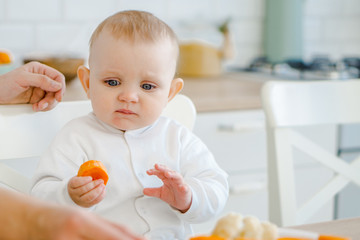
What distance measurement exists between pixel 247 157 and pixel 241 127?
14cm

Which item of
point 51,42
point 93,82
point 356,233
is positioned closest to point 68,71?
point 51,42

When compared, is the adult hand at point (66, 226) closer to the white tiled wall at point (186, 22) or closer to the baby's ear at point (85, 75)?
the baby's ear at point (85, 75)

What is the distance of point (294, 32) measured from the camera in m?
2.52

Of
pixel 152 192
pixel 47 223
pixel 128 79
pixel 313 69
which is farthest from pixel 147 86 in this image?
pixel 313 69

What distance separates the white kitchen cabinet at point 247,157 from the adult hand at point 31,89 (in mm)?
800

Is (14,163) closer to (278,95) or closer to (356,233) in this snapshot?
(278,95)

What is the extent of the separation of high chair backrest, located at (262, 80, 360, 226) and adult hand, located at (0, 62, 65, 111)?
1.58ft

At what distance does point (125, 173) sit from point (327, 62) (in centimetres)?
159

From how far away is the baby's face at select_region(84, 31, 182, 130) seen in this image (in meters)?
0.95

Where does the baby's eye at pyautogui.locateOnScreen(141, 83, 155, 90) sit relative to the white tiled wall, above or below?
above

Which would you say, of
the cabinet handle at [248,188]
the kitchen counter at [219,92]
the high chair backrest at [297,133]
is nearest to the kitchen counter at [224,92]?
the kitchen counter at [219,92]

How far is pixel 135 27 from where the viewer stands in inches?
38.1

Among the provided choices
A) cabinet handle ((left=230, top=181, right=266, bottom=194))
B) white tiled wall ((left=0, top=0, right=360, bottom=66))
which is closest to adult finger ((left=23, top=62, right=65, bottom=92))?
cabinet handle ((left=230, top=181, right=266, bottom=194))

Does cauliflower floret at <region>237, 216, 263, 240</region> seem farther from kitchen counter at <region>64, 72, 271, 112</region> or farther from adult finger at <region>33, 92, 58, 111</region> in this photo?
kitchen counter at <region>64, 72, 271, 112</region>
